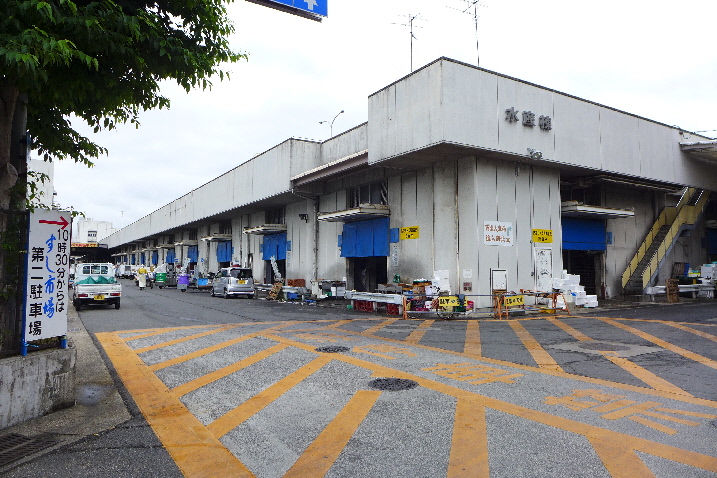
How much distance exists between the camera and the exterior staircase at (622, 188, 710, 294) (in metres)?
24.9

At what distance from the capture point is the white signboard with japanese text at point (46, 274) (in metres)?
5.78

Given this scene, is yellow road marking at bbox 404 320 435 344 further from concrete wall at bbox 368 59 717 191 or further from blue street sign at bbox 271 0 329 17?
blue street sign at bbox 271 0 329 17

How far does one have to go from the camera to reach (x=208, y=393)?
6754 mm

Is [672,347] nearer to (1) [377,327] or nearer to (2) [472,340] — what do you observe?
(2) [472,340]

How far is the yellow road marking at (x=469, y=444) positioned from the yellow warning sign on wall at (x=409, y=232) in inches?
598

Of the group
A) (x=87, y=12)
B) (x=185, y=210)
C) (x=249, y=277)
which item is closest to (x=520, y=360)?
(x=87, y=12)

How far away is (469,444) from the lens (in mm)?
Answer: 4680

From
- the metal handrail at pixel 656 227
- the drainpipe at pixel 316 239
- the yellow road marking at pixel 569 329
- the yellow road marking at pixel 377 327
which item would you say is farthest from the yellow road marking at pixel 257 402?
the metal handrail at pixel 656 227

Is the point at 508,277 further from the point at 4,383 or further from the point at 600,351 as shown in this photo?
the point at 4,383

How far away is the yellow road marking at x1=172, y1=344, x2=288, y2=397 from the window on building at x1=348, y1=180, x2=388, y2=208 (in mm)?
14210

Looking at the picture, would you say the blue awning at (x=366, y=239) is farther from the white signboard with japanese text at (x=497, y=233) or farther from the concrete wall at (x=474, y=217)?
the white signboard with japanese text at (x=497, y=233)

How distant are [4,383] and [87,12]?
424 cm

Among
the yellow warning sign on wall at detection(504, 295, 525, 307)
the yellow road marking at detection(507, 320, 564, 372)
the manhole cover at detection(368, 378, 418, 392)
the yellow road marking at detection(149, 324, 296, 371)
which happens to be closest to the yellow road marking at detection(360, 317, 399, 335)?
the yellow road marking at detection(149, 324, 296, 371)

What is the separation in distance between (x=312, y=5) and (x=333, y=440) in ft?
18.4
